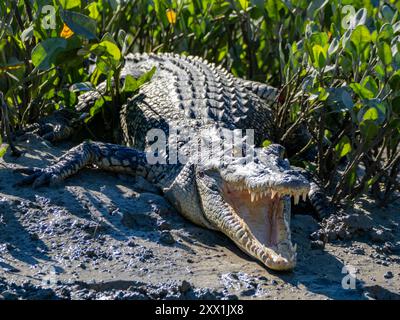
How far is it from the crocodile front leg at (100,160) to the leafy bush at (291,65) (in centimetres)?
40

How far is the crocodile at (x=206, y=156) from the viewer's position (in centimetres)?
503

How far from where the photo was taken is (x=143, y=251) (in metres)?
4.95

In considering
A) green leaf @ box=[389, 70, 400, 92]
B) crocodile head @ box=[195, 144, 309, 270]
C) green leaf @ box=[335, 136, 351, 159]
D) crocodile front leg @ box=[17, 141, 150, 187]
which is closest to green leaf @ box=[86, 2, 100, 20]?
crocodile front leg @ box=[17, 141, 150, 187]

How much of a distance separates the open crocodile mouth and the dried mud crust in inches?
3.9

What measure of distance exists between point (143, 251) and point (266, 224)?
75 cm

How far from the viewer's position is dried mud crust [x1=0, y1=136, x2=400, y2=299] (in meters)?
4.54

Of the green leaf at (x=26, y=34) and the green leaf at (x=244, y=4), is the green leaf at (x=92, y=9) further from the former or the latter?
the green leaf at (x=244, y=4)

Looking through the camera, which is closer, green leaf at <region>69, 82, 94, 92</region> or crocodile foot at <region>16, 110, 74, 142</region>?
green leaf at <region>69, 82, 94, 92</region>

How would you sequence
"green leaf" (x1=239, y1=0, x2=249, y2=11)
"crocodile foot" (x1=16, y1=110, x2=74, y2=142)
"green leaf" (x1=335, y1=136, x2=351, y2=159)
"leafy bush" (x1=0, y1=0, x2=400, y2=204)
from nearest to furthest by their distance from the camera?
"leafy bush" (x1=0, y1=0, x2=400, y2=204) < "green leaf" (x1=335, y1=136, x2=351, y2=159) < "crocodile foot" (x1=16, y1=110, x2=74, y2=142) < "green leaf" (x1=239, y1=0, x2=249, y2=11)

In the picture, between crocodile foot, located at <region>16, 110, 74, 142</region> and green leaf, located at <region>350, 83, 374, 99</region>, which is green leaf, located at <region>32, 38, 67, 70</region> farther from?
green leaf, located at <region>350, 83, 374, 99</region>

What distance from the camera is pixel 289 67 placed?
6.16 meters

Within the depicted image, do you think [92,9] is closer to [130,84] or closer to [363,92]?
[130,84]

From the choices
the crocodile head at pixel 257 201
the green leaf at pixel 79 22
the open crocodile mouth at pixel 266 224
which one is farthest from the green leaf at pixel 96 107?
the open crocodile mouth at pixel 266 224
